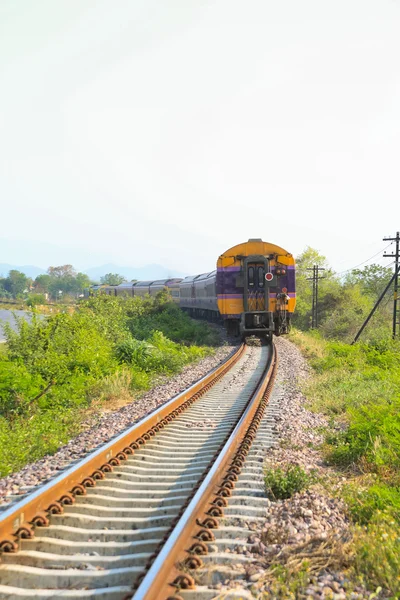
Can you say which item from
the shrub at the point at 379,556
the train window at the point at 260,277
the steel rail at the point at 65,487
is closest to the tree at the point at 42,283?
the train window at the point at 260,277

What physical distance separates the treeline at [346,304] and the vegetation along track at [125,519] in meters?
24.3

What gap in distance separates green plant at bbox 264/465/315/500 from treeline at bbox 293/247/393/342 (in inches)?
978

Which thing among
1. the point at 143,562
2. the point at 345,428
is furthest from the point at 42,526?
the point at 345,428

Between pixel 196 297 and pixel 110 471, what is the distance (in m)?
26.6

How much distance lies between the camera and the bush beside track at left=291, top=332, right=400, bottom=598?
361 centimetres

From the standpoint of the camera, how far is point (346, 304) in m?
45.9

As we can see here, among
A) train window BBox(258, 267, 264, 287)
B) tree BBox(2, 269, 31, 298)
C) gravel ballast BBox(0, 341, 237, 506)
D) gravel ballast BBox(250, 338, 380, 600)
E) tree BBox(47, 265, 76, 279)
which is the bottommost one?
gravel ballast BBox(0, 341, 237, 506)

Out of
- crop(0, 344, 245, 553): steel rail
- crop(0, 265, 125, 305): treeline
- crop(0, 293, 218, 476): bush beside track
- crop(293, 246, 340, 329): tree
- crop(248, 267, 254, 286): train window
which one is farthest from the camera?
crop(0, 265, 125, 305): treeline

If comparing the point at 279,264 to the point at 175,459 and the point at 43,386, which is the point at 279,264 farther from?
the point at 175,459

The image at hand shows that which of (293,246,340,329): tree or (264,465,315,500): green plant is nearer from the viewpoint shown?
(264,465,315,500): green plant

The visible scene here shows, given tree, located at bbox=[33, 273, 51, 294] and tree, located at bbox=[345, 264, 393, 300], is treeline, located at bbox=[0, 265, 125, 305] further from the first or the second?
tree, located at bbox=[345, 264, 393, 300]

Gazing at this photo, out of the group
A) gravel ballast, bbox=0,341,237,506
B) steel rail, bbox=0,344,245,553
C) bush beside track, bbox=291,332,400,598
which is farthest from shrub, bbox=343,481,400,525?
gravel ballast, bbox=0,341,237,506

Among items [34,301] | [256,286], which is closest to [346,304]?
[256,286]

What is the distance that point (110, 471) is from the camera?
5738mm
